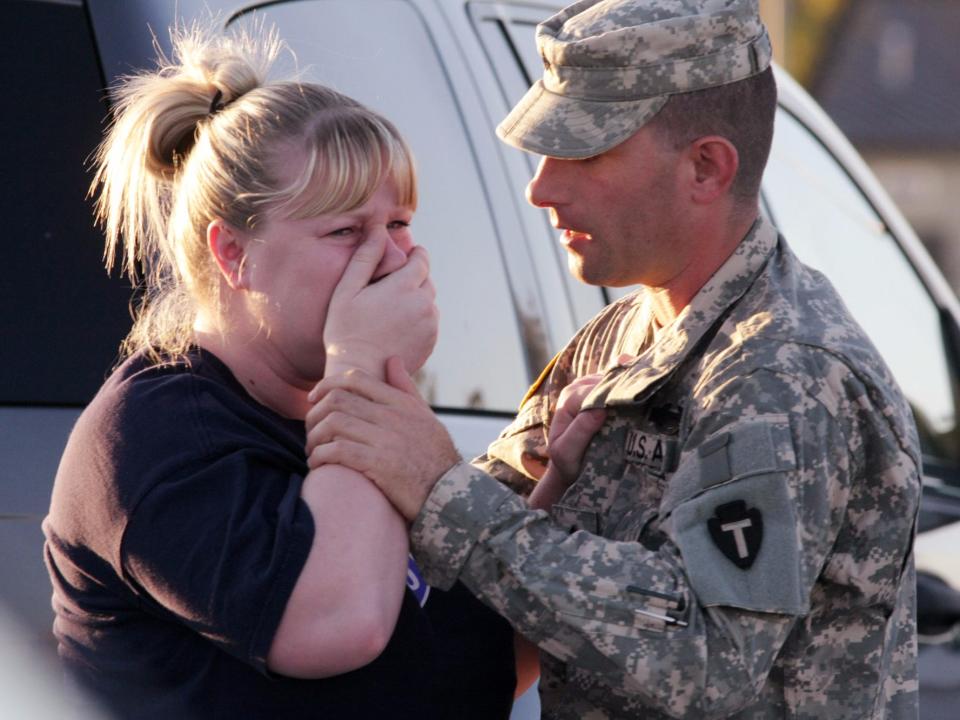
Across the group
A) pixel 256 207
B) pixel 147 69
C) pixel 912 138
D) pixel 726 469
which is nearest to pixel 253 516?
A: pixel 256 207

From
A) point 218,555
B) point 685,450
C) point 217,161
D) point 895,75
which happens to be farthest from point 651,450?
point 895,75

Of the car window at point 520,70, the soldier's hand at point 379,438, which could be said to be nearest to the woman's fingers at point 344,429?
the soldier's hand at point 379,438

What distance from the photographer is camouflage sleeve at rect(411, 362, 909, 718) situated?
178 cm

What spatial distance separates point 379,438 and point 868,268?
2.66 meters

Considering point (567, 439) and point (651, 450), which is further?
point (567, 439)

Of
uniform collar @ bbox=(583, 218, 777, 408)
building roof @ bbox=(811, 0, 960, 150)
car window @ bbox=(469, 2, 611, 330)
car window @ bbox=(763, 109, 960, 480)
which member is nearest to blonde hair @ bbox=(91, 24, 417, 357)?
uniform collar @ bbox=(583, 218, 777, 408)

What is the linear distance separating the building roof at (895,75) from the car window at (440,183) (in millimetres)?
21542

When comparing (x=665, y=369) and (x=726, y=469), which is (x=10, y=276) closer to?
(x=665, y=369)

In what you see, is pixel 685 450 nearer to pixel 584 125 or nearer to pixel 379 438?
pixel 379 438

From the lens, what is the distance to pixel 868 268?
13.8 ft

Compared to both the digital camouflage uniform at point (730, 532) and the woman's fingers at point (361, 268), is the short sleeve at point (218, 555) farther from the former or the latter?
the woman's fingers at point (361, 268)

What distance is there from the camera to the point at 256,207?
6.58 ft

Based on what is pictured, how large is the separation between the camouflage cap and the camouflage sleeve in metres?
0.45

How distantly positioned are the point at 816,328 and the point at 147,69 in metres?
1.23
